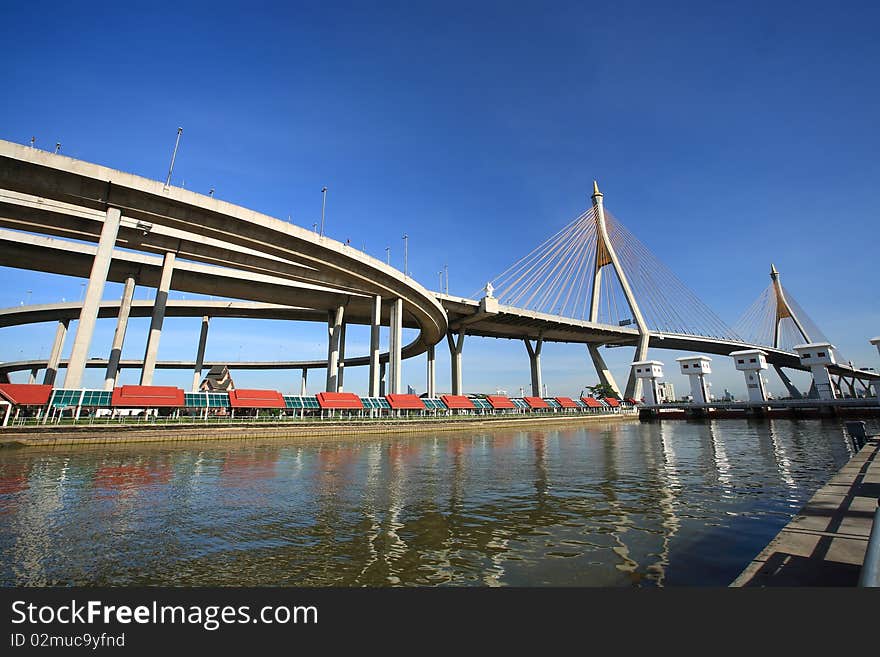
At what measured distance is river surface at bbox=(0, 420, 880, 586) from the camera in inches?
251

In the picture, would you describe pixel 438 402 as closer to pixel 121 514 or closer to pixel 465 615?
pixel 121 514

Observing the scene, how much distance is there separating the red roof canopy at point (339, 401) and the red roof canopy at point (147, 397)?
13.7 metres

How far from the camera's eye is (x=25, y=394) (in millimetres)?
28984

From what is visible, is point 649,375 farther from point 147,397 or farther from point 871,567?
point 871,567

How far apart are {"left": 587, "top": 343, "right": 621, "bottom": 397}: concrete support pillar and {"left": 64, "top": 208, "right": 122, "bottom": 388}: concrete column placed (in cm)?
8332

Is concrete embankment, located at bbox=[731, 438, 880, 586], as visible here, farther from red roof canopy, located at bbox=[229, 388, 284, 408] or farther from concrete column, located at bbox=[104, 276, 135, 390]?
concrete column, located at bbox=[104, 276, 135, 390]

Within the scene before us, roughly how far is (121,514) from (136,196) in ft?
106

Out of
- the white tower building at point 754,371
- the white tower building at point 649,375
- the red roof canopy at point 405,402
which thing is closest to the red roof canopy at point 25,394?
the red roof canopy at point 405,402

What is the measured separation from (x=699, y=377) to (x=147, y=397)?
259ft

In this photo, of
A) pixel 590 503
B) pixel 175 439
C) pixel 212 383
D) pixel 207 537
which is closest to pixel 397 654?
pixel 207 537

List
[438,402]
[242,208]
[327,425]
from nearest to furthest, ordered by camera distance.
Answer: [242,208] < [327,425] < [438,402]

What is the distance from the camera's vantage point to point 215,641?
341 centimetres

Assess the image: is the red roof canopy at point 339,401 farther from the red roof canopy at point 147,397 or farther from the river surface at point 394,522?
the river surface at point 394,522

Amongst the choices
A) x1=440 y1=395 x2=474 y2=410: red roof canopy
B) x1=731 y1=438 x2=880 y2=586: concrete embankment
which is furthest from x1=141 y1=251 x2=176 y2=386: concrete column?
x1=731 y1=438 x2=880 y2=586: concrete embankment
